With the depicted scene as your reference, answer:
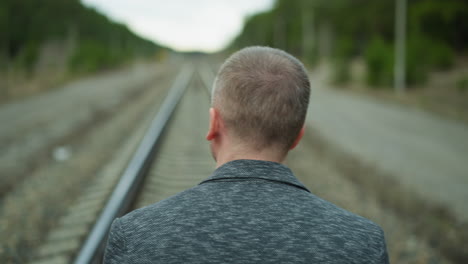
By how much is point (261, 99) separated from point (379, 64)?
22.5 metres

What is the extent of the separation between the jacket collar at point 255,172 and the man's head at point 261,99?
7 centimetres

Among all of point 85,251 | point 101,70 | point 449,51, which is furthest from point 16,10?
point 85,251

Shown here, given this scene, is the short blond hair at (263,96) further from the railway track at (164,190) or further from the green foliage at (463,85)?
the green foliage at (463,85)

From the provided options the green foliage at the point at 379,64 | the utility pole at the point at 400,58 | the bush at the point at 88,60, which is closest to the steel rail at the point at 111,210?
the utility pole at the point at 400,58

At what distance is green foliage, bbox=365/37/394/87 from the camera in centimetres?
2164

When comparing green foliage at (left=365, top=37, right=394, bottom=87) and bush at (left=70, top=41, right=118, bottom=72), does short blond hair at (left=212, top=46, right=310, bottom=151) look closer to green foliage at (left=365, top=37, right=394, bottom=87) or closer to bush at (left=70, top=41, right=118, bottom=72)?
green foliage at (left=365, top=37, right=394, bottom=87)

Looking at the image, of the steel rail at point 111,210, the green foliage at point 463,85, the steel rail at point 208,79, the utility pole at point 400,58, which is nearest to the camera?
the steel rail at point 111,210

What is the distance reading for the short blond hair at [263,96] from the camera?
4.15ft

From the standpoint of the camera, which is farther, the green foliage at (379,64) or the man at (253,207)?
the green foliage at (379,64)

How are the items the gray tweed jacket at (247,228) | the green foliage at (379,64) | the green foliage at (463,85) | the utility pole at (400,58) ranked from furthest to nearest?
the green foliage at (379,64) → the utility pole at (400,58) → the green foliage at (463,85) → the gray tweed jacket at (247,228)

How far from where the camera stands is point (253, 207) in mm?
1114

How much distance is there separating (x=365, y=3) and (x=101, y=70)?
31340 millimetres

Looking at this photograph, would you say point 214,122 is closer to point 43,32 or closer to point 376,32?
point 376,32

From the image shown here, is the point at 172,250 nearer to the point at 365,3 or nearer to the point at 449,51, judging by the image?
the point at 449,51
